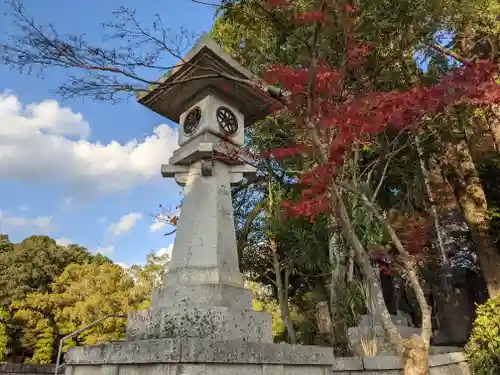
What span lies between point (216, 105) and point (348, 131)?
7.48ft

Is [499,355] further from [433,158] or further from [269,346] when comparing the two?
[433,158]

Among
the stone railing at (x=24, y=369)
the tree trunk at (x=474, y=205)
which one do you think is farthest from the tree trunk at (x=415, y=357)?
the stone railing at (x=24, y=369)

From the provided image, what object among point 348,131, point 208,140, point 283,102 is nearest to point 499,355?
point 348,131

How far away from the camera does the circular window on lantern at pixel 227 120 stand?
17.1ft

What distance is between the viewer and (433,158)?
1211 cm

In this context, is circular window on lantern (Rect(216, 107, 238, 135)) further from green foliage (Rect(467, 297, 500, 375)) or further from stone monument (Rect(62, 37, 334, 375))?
green foliage (Rect(467, 297, 500, 375))

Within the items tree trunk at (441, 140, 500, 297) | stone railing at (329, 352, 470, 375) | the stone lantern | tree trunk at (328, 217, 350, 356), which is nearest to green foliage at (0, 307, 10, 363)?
tree trunk at (328, 217, 350, 356)

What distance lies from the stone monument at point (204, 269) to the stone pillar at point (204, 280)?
0.4 inches

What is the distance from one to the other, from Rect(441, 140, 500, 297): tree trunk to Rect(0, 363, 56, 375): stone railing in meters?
11.7

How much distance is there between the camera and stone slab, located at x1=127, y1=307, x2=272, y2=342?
12.1ft

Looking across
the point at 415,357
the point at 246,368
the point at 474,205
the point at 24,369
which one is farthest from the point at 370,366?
the point at 24,369

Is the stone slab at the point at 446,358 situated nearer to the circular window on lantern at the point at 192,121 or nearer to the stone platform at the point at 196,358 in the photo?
the stone platform at the point at 196,358

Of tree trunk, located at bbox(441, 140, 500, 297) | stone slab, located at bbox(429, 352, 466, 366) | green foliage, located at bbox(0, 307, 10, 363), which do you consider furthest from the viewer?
green foliage, located at bbox(0, 307, 10, 363)

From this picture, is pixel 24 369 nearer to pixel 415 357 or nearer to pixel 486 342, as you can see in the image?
pixel 415 357
